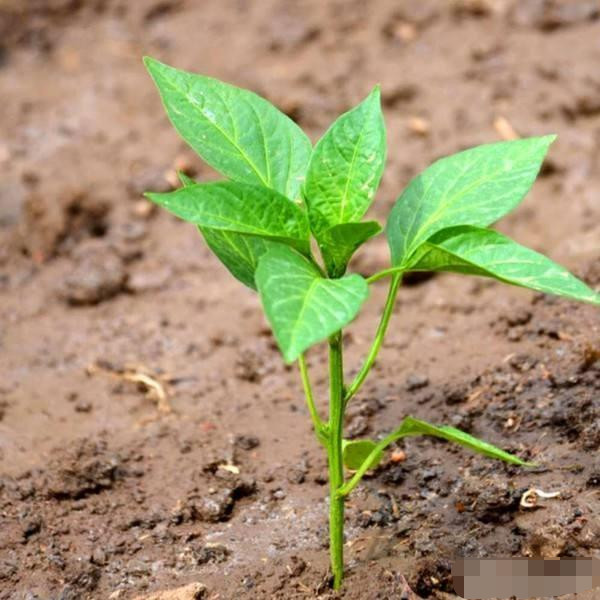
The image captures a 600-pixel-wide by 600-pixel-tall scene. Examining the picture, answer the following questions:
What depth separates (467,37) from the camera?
Result: 4758 mm

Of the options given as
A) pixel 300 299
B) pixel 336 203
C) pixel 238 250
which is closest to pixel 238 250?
pixel 238 250

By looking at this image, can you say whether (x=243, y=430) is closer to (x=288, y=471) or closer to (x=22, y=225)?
(x=288, y=471)

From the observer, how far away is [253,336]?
355cm

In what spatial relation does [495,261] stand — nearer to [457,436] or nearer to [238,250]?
[457,436]

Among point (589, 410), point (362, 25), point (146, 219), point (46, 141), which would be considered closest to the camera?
point (589, 410)

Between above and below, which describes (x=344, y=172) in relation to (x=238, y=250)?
above

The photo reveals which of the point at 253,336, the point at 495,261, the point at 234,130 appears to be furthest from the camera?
the point at 253,336

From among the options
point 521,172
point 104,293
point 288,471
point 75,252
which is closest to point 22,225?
point 75,252

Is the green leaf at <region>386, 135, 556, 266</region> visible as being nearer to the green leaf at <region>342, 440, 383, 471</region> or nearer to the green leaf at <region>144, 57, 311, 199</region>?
the green leaf at <region>144, 57, 311, 199</region>

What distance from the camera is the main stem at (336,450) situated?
2127mm

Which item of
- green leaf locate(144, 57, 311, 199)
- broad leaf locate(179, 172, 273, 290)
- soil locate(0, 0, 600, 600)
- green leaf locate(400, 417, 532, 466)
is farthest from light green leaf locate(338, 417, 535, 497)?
green leaf locate(144, 57, 311, 199)

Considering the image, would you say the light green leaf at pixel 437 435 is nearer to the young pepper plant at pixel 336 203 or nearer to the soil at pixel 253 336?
the young pepper plant at pixel 336 203

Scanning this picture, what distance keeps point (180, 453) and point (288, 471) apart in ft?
1.07

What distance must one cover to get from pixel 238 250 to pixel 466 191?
464 millimetres
